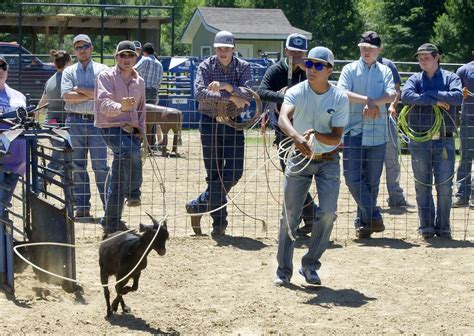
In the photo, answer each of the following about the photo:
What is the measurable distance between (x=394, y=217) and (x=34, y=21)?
70.3 feet

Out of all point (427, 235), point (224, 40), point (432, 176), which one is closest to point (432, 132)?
point (432, 176)

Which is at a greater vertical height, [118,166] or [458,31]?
[458,31]

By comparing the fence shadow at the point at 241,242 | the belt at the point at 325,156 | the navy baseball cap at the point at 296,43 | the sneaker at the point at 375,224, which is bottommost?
the fence shadow at the point at 241,242

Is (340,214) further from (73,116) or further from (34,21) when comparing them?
(34,21)

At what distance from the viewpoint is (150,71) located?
1648cm

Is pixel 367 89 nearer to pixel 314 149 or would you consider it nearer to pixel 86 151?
pixel 314 149

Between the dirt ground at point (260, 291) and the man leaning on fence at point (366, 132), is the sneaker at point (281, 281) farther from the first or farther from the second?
the man leaning on fence at point (366, 132)

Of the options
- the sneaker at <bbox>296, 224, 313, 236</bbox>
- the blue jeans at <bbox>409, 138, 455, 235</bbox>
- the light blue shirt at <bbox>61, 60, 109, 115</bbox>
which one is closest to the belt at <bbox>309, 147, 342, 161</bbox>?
the sneaker at <bbox>296, 224, 313, 236</bbox>

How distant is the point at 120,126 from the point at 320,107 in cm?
Answer: 247

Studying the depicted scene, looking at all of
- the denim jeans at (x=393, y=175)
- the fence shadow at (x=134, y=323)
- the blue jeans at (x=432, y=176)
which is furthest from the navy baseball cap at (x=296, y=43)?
the fence shadow at (x=134, y=323)

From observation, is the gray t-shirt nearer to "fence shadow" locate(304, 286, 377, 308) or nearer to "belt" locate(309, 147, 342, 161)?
"belt" locate(309, 147, 342, 161)

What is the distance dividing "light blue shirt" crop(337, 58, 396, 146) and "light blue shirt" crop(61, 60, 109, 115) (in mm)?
2599

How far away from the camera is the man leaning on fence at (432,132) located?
31.7 feet

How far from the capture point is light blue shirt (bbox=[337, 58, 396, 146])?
9555 mm
